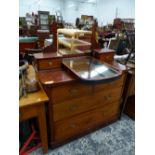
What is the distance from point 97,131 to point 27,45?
5.65ft

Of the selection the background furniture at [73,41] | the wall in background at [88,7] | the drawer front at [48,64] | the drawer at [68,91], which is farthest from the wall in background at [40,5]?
the drawer at [68,91]

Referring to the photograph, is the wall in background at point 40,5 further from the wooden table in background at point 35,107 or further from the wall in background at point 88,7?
the wooden table in background at point 35,107

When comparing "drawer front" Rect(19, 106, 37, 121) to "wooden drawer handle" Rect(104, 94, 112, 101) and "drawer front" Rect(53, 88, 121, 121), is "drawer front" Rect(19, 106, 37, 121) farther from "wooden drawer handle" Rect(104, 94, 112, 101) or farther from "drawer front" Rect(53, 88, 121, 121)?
"wooden drawer handle" Rect(104, 94, 112, 101)

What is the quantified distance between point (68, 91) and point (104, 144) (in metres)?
0.77

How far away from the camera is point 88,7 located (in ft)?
22.6

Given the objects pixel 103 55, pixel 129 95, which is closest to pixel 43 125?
pixel 103 55

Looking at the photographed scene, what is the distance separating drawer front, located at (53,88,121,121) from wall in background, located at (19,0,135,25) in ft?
17.9

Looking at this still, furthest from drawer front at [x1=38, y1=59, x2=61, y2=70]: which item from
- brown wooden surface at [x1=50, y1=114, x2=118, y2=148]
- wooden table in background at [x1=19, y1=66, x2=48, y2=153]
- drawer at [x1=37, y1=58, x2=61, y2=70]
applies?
brown wooden surface at [x1=50, y1=114, x2=118, y2=148]

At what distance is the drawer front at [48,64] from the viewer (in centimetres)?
133

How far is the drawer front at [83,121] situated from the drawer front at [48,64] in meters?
0.53

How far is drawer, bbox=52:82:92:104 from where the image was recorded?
1207 millimetres

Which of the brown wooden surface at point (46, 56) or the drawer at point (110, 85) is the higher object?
the brown wooden surface at point (46, 56)
